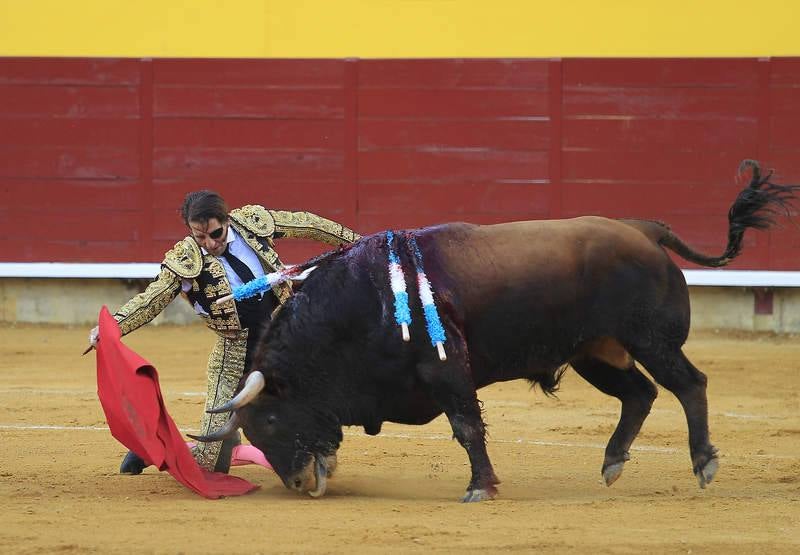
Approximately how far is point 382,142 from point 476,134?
0.58 meters

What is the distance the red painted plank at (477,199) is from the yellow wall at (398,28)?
82 cm

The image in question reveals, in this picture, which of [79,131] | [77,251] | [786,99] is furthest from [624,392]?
[79,131]

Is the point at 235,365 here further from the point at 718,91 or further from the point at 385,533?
the point at 718,91

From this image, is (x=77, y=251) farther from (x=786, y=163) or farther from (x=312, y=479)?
(x=312, y=479)

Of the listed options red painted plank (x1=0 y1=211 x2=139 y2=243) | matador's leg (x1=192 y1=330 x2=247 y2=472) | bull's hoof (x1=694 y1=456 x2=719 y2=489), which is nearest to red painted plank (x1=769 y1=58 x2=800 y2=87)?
red painted plank (x1=0 y1=211 x2=139 y2=243)

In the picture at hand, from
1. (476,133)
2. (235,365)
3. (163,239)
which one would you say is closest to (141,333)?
(163,239)

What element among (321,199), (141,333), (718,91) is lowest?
(141,333)

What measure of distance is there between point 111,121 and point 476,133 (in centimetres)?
228

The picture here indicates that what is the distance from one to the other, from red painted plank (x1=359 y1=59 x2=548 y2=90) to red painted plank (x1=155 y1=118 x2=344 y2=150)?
47 centimetres

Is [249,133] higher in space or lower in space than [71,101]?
lower

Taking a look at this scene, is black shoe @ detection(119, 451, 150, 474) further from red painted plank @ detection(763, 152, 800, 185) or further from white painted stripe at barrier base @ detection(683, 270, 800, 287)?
red painted plank @ detection(763, 152, 800, 185)

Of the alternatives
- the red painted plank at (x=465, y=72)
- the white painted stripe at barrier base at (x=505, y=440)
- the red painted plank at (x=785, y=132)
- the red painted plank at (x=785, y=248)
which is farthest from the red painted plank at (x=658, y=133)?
the white painted stripe at barrier base at (x=505, y=440)

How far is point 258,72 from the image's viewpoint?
9555 millimetres

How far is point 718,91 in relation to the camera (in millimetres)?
9414
